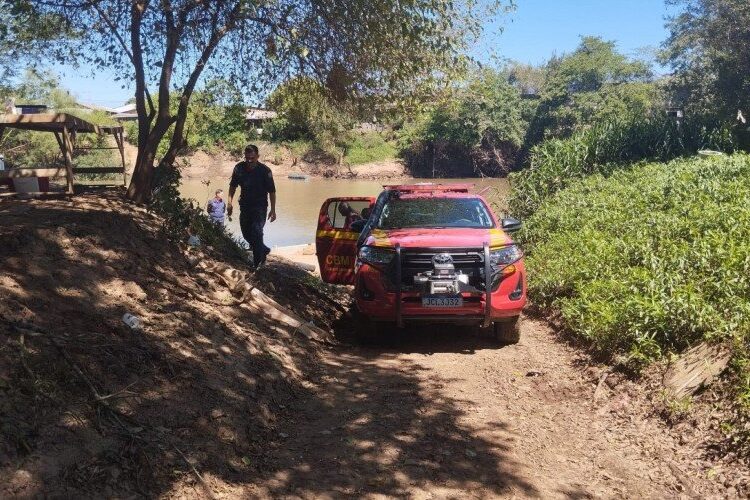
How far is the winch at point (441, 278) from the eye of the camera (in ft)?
20.1

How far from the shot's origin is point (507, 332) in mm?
6816

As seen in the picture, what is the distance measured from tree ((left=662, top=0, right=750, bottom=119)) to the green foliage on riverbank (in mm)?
15043

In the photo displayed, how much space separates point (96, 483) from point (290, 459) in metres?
1.20

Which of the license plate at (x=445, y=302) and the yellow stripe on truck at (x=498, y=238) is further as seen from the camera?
the yellow stripe on truck at (x=498, y=238)

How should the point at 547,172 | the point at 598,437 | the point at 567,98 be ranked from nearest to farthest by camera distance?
the point at 598,437 < the point at 547,172 < the point at 567,98

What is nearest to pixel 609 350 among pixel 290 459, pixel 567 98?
pixel 290 459

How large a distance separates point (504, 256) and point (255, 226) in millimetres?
3581

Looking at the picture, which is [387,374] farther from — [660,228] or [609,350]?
[660,228]

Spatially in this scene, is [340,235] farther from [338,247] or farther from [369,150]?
[369,150]

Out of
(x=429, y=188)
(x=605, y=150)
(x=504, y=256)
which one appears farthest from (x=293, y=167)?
(x=504, y=256)

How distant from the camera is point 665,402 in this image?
4727 millimetres

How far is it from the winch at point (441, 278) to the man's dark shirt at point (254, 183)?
10.1 feet

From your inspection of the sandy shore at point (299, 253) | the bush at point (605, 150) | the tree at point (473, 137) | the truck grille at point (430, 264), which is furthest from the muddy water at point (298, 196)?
the truck grille at point (430, 264)

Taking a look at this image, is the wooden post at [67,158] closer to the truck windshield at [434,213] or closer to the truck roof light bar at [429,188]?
the truck roof light bar at [429,188]
